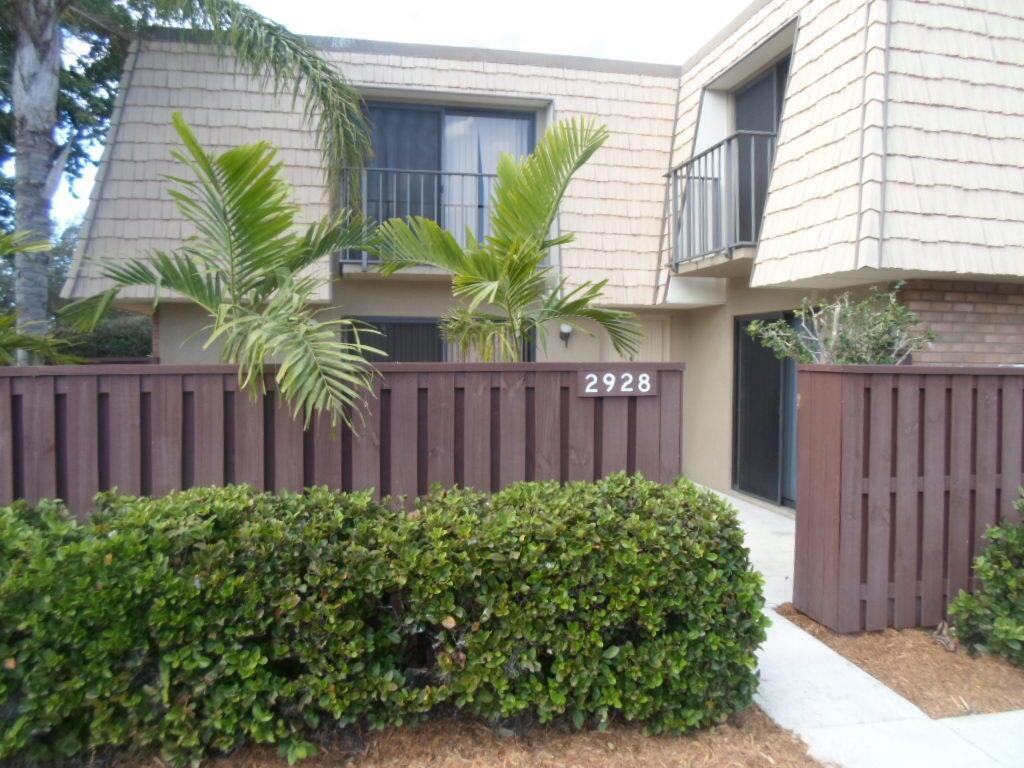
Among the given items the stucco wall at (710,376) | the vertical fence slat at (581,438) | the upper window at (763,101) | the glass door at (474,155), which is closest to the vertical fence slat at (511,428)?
the vertical fence slat at (581,438)

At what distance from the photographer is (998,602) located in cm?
429

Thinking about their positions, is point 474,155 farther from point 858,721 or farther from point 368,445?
point 858,721

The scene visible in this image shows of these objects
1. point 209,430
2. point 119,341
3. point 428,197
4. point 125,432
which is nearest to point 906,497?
point 209,430

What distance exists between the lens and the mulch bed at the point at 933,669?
12.7ft

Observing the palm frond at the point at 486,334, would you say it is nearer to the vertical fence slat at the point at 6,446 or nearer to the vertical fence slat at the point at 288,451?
the vertical fence slat at the point at 288,451

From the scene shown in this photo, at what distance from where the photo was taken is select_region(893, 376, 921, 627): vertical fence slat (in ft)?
15.2

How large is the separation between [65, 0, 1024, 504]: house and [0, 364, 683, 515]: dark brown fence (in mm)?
1431

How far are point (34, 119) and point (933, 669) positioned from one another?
8581mm

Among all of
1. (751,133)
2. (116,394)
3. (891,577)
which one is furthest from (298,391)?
(751,133)

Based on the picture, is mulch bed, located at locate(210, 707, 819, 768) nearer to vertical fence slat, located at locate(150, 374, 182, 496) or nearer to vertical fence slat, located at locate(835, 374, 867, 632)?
vertical fence slat, located at locate(835, 374, 867, 632)

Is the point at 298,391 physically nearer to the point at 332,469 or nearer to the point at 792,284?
the point at 332,469

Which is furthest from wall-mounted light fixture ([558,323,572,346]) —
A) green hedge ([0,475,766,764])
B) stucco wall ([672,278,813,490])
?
green hedge ([0,475,766,764])

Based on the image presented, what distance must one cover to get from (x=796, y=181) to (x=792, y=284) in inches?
36.9

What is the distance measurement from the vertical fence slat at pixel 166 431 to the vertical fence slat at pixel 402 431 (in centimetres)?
110
